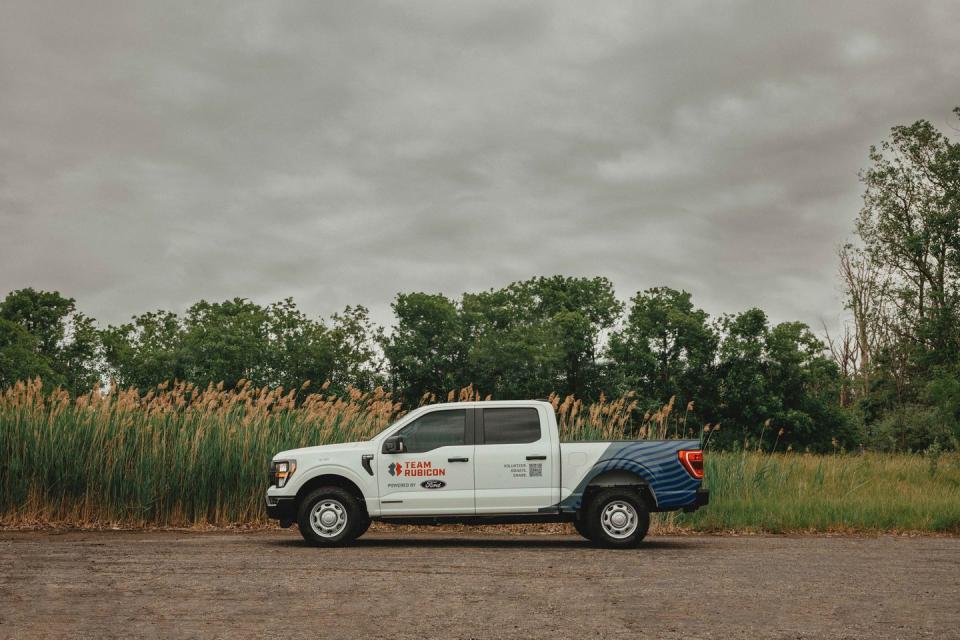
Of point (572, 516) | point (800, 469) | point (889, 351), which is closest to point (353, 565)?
point (572, 516)

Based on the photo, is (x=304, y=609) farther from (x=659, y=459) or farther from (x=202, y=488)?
(x=202, y=488)

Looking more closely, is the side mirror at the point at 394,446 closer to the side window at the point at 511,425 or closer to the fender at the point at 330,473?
the fender at the point at 330,473

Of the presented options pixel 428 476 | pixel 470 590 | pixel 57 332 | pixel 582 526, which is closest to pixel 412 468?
pixel 428 476

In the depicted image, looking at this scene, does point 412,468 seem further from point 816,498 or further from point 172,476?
point 816,498

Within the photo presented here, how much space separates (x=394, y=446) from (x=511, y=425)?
165cm

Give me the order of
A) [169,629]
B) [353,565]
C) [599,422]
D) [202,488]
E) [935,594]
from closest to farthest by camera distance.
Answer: [169,629], [935,594], [353,565], [202,488], [599,422]

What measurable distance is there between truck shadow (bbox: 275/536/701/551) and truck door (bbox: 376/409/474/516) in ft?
1.96

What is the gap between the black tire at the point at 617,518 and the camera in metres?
13.1

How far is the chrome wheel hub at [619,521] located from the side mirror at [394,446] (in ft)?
9.48

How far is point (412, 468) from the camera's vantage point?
43.8 feet

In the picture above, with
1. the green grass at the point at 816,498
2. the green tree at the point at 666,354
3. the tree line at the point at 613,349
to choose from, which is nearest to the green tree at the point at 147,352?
the tree line at the point at 613,349

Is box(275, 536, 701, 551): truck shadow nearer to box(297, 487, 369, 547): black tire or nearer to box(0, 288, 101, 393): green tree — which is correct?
box(297, 487, 369, 547): black tire

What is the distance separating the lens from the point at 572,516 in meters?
13.3

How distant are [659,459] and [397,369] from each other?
50626mm
